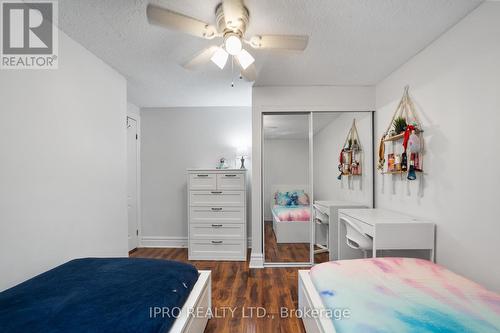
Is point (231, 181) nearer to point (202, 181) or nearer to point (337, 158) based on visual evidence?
point (202, 181)

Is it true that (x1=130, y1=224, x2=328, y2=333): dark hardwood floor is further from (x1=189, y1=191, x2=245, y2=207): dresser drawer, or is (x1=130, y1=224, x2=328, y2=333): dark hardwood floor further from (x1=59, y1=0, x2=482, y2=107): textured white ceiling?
(x1=59, y1=0, x2=482, y2=107): textured white ceiling

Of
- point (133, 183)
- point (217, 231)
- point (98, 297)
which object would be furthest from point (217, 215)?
point (98, 297)

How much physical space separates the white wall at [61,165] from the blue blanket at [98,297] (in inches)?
10.1

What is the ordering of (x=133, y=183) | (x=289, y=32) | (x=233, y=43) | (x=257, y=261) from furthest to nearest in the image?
(x=133, y=183) → (x=257, y=261) → (x=289, y=32) → (x=233, y=43)

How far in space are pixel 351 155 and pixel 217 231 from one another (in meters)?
2.19

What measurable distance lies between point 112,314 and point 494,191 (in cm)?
241

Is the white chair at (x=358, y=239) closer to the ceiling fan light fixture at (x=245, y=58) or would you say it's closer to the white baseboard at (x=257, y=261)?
the white baseboard at (x=257, y=261)

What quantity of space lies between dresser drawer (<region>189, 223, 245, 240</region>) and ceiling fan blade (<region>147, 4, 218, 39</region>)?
248 cm

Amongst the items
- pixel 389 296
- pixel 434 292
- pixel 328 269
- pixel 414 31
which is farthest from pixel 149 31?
pixel 434 292

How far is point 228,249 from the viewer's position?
3.18 metres

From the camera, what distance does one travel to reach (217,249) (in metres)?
3.18

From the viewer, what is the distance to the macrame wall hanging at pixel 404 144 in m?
2.04

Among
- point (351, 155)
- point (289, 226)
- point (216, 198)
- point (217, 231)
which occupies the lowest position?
point (217, 231)

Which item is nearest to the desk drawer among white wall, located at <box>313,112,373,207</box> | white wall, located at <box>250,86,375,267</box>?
white wall, located at <box>313,112,373,207</box>
